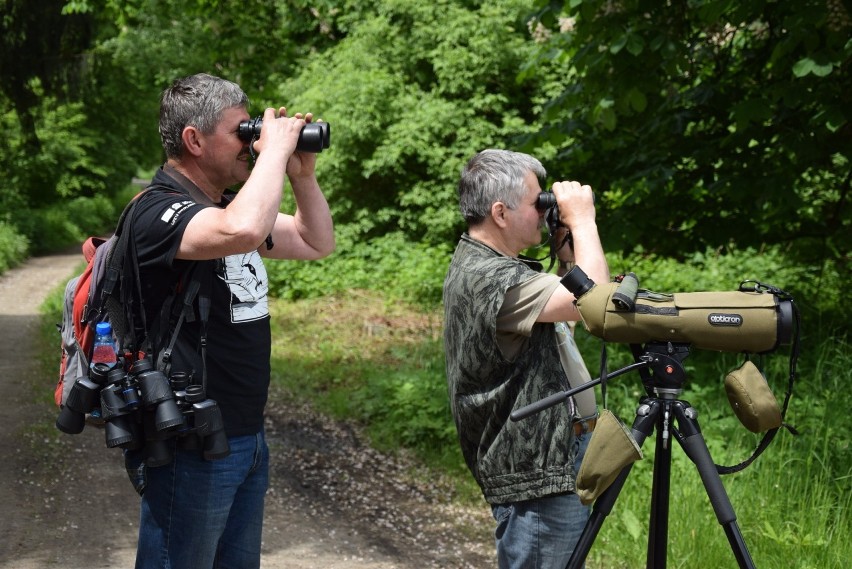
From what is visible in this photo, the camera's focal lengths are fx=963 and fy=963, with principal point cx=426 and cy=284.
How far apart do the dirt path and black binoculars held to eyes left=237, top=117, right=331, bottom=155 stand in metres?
2.69

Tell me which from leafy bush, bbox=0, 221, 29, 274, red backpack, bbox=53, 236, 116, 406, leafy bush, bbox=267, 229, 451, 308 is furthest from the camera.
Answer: leafy bush, bbox=0, 221, 29, 274

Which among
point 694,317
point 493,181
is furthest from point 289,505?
point 694,317

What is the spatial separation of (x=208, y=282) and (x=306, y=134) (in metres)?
0.45

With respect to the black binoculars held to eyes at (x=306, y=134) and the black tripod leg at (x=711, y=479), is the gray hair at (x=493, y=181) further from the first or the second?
the black tripod leg at (x=711, y=479)

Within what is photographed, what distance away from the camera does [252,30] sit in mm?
13438

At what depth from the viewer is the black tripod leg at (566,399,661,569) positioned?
7.53ft

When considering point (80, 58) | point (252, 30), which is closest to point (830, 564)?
point (252, 30)

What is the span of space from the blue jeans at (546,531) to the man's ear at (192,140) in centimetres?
124

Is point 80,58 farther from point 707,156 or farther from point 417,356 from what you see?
point 707,156

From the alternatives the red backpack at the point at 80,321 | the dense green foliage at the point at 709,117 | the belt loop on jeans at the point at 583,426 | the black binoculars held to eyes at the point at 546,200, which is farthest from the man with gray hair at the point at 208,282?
the dense green foliage at the point at 709,117

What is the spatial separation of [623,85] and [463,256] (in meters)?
3.56

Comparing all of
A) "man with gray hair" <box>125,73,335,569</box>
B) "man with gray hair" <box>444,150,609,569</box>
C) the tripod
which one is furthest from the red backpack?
the tripod

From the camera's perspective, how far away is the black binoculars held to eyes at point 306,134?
241 cm

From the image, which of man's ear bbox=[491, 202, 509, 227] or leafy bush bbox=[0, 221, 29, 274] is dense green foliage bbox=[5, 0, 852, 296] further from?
man's ear bbox=[491, 202, 509, 227]
